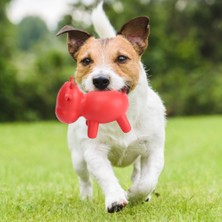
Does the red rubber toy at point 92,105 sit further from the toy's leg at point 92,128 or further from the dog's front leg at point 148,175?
the dog's front leg at point 148,175

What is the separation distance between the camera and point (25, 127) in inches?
1003

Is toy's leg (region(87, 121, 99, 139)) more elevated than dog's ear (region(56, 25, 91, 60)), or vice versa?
dog's ear (region(56, 25, 91, 60))

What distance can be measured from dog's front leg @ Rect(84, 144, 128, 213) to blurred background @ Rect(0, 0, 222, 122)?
25.5m

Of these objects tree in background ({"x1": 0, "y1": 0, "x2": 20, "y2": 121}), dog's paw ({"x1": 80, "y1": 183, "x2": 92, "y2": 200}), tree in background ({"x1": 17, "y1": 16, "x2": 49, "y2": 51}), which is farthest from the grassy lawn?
tree in background ({"x1": 17, "y1": 16, "x2": 49, "y2": 51})

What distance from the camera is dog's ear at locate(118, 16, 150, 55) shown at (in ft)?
17.9

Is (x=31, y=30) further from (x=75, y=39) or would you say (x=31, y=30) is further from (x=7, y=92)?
(x=75, y=39)

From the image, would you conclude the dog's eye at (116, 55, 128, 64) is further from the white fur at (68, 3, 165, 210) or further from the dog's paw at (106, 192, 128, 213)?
the dog's paw at (106, 192, 128, 213)

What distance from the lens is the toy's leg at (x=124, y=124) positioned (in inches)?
192

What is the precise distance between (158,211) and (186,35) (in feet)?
120

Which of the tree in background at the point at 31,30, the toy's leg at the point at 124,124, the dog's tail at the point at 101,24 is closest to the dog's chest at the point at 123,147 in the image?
the toy's leg at the point at 124,124

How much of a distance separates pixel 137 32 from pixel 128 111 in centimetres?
79

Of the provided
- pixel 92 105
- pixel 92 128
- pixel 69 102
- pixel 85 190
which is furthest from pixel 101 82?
pixel 85 190

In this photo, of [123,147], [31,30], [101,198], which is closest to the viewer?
[123,147]

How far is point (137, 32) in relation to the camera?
5.46 metres
